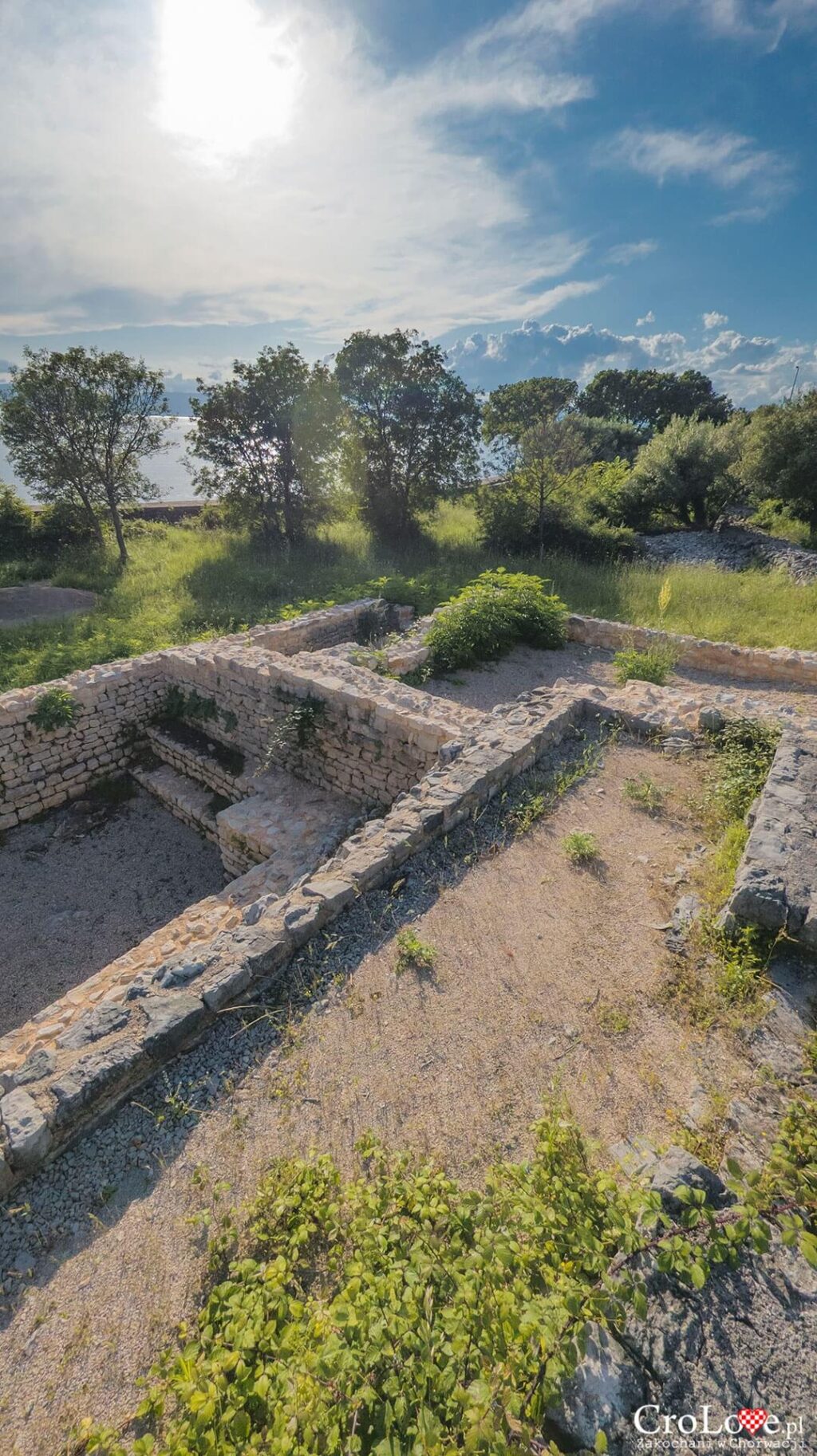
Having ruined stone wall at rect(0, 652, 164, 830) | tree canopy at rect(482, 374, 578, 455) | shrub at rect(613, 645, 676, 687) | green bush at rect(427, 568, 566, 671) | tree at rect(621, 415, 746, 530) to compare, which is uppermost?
tree canopy at rect(482, 374, 578, 455)

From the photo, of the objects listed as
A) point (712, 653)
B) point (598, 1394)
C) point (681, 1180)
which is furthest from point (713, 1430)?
point (712, 653)

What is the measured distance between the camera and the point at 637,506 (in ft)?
67.1

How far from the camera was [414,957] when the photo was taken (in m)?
3.69

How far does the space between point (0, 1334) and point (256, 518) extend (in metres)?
18.4

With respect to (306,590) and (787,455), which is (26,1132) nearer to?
(306,590)

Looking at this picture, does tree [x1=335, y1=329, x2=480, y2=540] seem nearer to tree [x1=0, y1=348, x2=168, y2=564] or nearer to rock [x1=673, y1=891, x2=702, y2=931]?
tree [x1=0, y1=348, x2=168, y2=564]

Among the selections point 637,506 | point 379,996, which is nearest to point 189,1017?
point 379,996

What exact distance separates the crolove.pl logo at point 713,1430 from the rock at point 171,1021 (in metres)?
2.51

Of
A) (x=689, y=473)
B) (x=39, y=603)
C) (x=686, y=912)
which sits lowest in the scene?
(x=686, y=912)

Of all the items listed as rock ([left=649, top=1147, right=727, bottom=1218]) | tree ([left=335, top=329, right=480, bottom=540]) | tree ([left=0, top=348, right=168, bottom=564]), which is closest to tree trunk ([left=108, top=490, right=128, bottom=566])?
tree ([left=0, top=348, right=168, bottom=564])

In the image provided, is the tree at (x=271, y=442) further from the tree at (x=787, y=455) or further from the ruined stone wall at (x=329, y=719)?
the tree at (x=787, y=455)

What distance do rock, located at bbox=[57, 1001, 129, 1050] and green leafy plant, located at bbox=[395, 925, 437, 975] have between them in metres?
1.67

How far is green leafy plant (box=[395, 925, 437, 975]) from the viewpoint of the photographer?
3619 mm

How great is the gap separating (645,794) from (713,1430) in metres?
4.12
